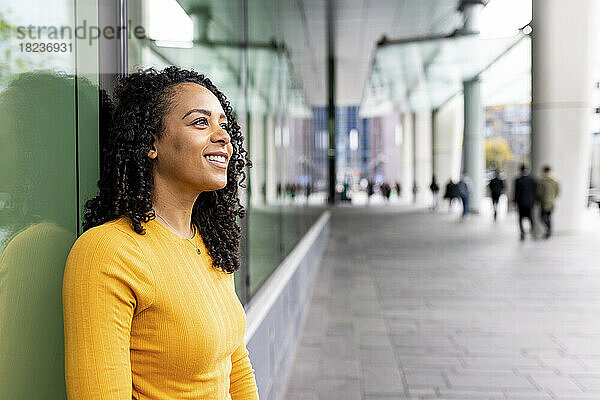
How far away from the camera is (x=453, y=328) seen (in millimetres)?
5957

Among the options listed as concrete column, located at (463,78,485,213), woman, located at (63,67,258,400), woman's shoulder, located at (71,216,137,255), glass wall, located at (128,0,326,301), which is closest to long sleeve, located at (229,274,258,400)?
woman, located at (63,67,258,400)

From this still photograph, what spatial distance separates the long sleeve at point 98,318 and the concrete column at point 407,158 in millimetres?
41767

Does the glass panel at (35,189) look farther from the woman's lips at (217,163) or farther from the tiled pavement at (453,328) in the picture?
the tiled pavement at (453,328)

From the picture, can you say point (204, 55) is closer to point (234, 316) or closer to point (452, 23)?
point (234, 316)

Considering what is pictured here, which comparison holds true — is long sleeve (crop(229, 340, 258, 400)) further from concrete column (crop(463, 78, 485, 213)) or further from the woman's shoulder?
concrete column (crop(463, 78, 485, 213))

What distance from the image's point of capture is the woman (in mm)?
1167

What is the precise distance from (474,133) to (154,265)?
27028mm

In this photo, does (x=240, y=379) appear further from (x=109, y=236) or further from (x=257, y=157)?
(x=257, y=157)

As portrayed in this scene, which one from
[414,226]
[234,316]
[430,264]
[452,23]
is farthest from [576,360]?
[452,23]

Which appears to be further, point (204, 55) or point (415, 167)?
point (415, 167)

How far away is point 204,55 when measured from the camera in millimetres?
3053

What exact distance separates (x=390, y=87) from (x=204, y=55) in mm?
30884

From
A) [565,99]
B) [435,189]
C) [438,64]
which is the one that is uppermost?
[438,64]

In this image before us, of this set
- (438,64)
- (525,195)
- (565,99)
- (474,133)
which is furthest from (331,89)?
(525,195)
